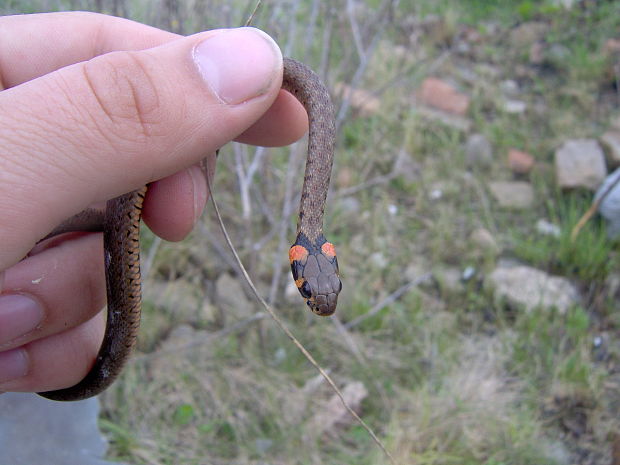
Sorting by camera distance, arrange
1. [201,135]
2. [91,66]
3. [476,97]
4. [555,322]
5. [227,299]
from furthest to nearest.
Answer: [476,97] → [227,299] → [555,322] → [201,135] → [91,66]

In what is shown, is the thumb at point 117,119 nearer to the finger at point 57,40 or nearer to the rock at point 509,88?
the finger at point 57,40

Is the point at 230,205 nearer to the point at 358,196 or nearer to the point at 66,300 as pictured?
the point at 358,196

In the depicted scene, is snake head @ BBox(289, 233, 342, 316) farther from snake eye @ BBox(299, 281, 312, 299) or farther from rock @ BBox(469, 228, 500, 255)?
rock @ BBox(469, 228, 500, 255)

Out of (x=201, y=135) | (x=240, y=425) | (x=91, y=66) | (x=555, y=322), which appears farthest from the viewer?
(x=555, y=322)

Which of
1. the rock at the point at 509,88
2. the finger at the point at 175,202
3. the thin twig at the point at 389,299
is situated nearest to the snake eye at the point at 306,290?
the finger at the point at 175,202

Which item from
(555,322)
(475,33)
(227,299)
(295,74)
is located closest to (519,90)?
(475,33)

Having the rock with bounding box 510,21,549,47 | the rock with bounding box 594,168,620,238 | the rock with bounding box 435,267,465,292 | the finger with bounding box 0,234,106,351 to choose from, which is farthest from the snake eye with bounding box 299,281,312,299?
the rock with bounding box 510,21,549,47
